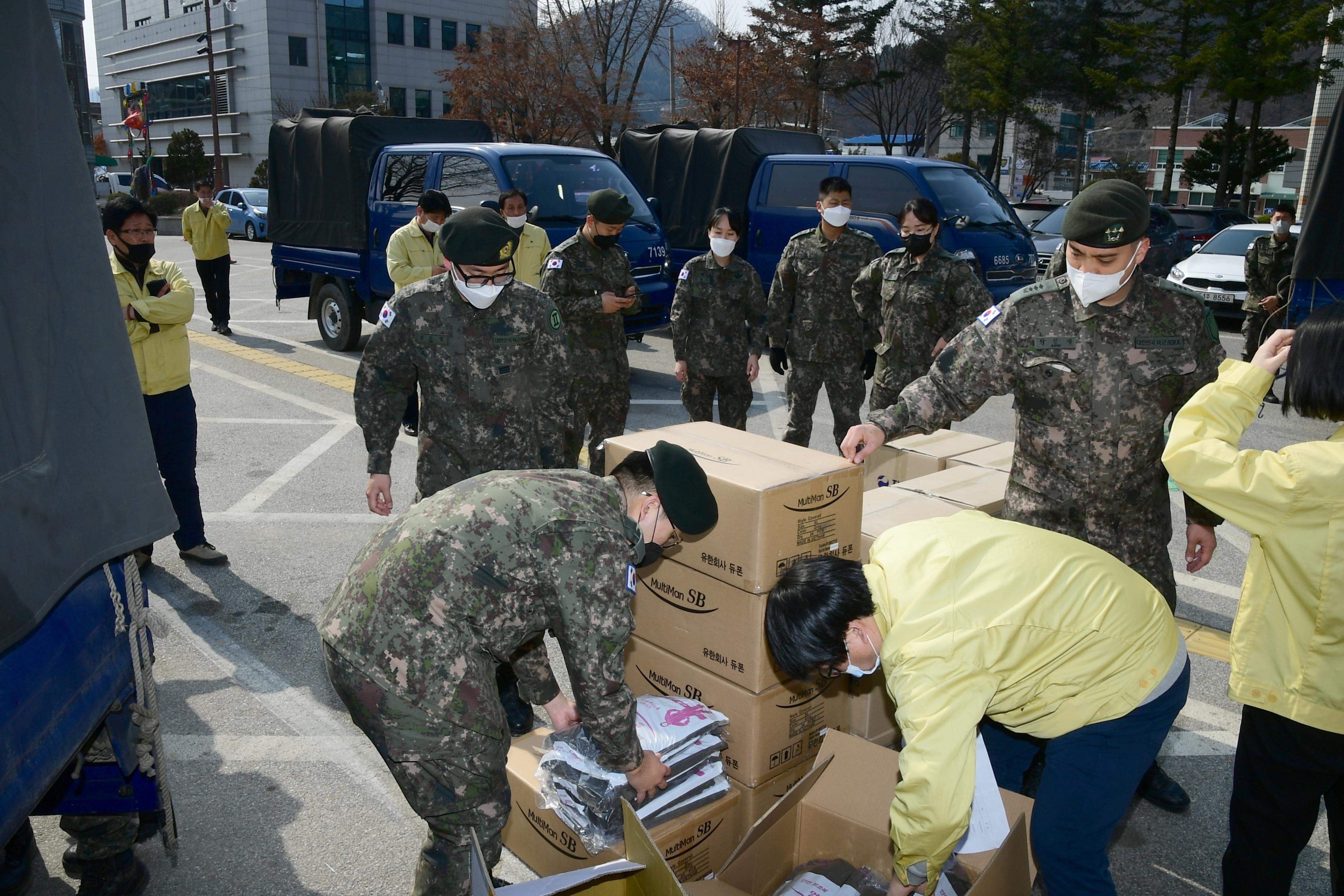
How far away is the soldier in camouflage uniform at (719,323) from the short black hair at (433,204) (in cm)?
214

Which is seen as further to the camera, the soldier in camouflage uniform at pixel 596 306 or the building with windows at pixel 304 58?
the building with windows at pixel 304 58

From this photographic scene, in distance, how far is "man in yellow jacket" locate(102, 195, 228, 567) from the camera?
15.2ft

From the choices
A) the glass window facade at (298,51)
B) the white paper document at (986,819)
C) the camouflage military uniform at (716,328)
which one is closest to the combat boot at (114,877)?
the white paper document at (986,819)

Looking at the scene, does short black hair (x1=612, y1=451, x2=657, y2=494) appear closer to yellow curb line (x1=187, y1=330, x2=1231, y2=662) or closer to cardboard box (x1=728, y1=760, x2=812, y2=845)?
cardboard box (x1=728, y1=760, x2=812, y2=845)

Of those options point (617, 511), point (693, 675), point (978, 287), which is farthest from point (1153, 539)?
point (978, 287)

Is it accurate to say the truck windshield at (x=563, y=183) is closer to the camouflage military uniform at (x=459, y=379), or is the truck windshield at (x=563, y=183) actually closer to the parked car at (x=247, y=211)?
the camouflage military uniform at (x=459, y=379)

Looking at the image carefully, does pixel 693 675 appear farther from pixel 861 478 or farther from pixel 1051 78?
pixel 1051 78

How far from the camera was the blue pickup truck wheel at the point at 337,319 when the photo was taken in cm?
1049

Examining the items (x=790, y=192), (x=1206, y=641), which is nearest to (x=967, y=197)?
(x=790, y=192)

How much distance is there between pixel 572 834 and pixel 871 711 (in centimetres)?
113

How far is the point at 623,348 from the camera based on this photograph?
5910 mm

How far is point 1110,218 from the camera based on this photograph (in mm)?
2852

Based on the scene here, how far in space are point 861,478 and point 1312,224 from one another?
4137 mm

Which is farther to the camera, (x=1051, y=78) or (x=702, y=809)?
(x=1051, y=78)
